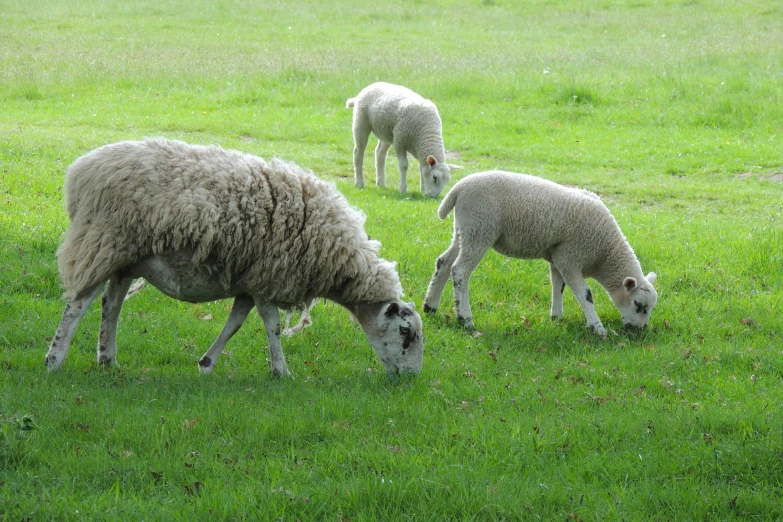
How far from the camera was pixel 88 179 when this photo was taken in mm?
6273

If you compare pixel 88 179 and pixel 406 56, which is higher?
pixel 88 179

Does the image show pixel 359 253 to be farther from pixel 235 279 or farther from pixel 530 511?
pixel 530 511

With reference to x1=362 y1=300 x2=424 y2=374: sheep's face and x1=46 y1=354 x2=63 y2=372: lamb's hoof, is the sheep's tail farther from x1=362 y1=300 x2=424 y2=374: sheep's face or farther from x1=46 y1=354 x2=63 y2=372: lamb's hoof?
x1=46 y1=354 x2=63 y2=372: lamb's hoof

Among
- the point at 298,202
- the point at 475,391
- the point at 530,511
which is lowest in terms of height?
the point at 475,391

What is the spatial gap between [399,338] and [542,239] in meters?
2.24

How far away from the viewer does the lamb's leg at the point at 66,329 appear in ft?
20.4

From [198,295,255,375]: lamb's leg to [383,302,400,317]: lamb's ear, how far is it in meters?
1.06

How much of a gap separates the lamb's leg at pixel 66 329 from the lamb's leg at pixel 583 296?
4387 mm

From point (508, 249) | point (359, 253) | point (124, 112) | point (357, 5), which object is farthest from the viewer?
point (357, 5)

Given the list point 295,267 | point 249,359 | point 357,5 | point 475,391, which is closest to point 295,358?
point 249,359

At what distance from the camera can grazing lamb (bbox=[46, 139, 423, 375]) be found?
20.1 feet

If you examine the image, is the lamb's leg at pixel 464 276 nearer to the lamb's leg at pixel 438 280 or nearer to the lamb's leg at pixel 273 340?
the lamb's leg at pixel 438 280

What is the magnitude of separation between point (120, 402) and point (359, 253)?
2134 mm

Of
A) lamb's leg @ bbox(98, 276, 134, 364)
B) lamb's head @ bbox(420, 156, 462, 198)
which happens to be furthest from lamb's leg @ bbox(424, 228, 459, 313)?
lamb's head @ bbox(420, 156, 462, 198)
